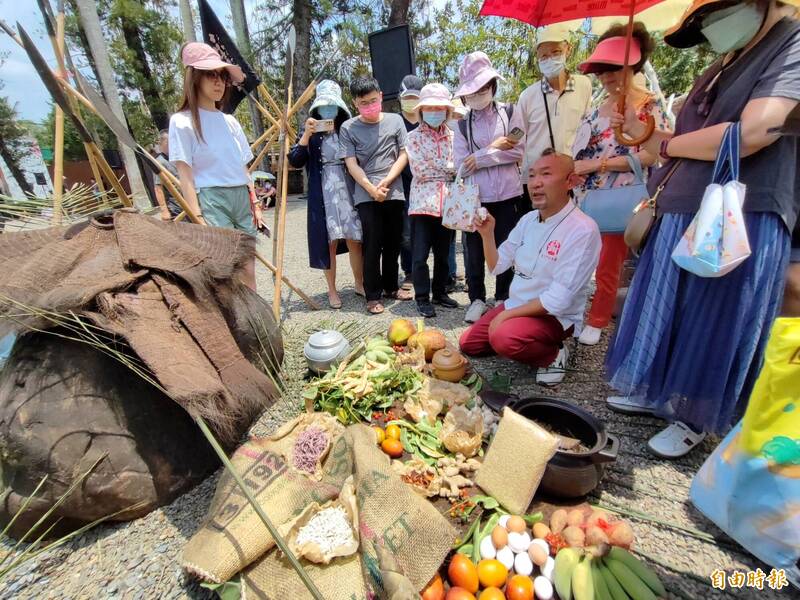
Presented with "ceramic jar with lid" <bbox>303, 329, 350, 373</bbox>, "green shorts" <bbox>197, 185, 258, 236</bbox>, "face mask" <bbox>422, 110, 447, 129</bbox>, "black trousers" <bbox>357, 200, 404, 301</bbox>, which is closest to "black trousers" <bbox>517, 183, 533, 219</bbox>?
"face mask" <bbox>422, 110, 447, 129</bbox>

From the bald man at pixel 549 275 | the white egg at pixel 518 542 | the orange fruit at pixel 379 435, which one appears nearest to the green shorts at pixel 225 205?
the orange fruit at pixel 379 435

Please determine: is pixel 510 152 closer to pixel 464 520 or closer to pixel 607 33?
pixel 607 33

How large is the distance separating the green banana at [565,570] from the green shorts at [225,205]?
2.86m

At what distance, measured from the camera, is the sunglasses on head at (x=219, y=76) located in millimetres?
2803

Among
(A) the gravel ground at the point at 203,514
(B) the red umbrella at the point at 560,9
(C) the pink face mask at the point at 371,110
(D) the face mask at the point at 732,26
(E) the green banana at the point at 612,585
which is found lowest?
(A) the gravel ground at the point at 203,514

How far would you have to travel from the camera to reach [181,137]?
112 inches

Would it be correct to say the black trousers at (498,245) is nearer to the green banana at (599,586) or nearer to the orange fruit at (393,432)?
the orange fruit at (393,432)

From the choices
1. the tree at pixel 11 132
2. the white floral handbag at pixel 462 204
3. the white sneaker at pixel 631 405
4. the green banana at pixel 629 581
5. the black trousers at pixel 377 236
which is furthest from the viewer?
the tree at pixel 11 132

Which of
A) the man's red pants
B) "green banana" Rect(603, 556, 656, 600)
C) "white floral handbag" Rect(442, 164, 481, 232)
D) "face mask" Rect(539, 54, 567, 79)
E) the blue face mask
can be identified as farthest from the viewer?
the blue face mask

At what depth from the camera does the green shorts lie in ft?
10.3

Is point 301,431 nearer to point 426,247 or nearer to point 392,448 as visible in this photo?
point 392,448

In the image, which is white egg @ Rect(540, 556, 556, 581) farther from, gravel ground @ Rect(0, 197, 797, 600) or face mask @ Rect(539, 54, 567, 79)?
face mask @ Rect(539, 54, 567, 79)

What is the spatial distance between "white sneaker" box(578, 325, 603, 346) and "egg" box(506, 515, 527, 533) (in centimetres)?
206

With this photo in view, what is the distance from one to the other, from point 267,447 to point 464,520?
3.24 ft
